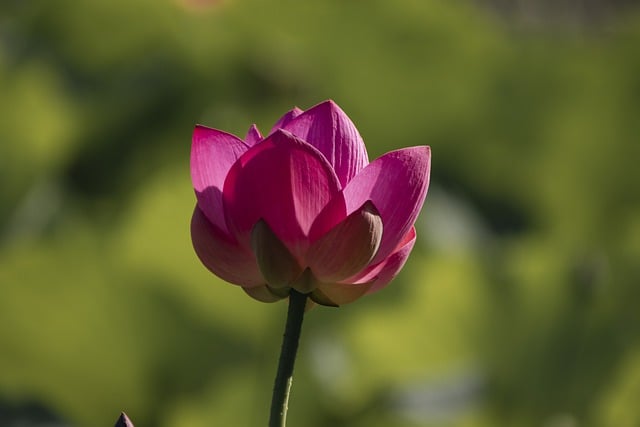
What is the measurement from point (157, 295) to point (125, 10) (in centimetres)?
48

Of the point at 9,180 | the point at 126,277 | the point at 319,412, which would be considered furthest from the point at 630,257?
the point at 9,180

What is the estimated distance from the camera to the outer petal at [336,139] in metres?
0.32

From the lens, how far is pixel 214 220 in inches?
12.1

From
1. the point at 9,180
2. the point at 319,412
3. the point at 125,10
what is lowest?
the point at 319,412

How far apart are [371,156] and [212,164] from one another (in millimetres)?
693

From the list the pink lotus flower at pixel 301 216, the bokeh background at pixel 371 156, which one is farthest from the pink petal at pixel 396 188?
the bokeh background at pixel 371 156

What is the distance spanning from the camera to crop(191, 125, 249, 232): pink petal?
31cm

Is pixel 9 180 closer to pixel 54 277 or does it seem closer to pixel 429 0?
pixel 54 277

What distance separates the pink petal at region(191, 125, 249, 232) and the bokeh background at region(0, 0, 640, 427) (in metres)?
0.38

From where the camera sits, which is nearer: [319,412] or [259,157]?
[259,157]

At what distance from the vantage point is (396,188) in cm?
30

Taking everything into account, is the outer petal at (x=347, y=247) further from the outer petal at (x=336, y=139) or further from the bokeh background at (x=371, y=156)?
the bokeh background at (x=371, y=156)

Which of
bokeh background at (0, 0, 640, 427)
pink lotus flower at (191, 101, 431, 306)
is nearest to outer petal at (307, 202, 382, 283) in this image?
pink lotus flower at (191, 101, 431, 306)

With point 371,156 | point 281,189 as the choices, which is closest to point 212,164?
point 281,189
